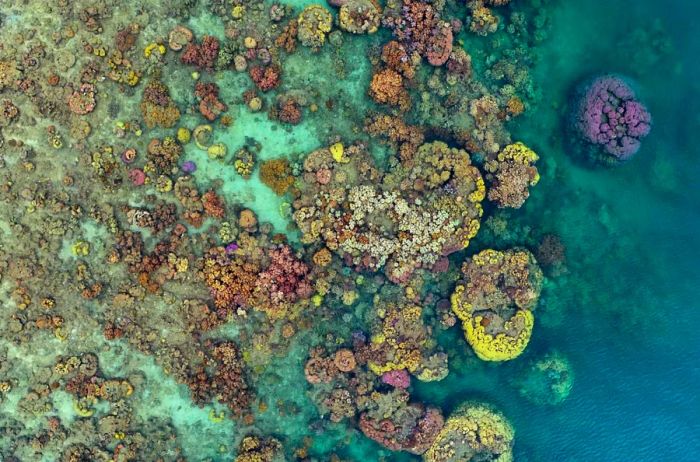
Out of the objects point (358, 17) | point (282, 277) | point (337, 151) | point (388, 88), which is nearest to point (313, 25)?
point (358, 17)

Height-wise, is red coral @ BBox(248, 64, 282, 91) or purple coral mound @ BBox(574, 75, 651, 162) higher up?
purple coral mound @ BBox(574, 75, 651, 162)

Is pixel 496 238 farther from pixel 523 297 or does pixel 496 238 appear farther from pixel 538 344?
pixel 538 344

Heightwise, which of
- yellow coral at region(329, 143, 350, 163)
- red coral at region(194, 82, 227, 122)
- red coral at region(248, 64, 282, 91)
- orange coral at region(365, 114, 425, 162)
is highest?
orange coral at region(365, 114, 425, 162)

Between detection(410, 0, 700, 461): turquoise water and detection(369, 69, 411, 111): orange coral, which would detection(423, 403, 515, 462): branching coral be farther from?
detection(369, 69, 411, 111): orange coral

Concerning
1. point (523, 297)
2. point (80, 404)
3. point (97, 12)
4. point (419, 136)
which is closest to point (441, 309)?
point (523, 297)

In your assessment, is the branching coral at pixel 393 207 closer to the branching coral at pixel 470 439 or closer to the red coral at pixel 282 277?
the red coral at pixel 282 277

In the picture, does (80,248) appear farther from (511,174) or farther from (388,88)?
(511,174)

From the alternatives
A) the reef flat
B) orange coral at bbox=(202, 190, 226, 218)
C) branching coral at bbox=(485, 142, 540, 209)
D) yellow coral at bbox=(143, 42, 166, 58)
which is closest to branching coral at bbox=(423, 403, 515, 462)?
the reef flat
